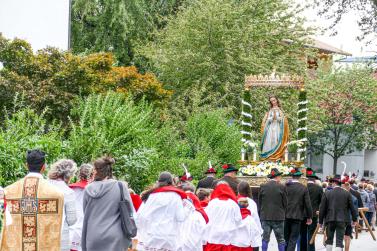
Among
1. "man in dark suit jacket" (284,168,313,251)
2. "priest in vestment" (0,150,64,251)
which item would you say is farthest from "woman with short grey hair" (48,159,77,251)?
"man in dark suit jacket" (284,168,313,251)

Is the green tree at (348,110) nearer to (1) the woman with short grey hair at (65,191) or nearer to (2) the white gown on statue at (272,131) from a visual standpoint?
(2) the white gown on statue at (272,131)

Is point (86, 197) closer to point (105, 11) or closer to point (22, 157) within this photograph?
point (22, 157)

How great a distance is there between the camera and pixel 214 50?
4094cm

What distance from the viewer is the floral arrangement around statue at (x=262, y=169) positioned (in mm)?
26938

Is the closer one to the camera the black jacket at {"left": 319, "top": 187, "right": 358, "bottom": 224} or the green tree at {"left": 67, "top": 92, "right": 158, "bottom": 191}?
the black jacket at {"left": 319, "top": 187, "right": 358, "bottom": 224}

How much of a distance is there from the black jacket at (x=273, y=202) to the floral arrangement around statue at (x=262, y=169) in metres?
7.09

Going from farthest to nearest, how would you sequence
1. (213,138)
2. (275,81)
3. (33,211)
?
(213,138) → (275,81) → (33,211)

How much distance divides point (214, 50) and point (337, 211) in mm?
21691

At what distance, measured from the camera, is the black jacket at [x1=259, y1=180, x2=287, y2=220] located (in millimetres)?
19344

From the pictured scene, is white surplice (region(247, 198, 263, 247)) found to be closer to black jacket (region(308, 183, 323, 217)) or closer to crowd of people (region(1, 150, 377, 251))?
crowd of people (region(1, 150, 377, 251))

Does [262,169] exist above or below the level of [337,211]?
above

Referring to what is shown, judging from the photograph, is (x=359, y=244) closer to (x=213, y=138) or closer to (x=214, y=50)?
(x=213, y=138)

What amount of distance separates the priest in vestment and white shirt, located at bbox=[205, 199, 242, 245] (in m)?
4.86

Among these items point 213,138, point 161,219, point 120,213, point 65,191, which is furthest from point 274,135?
point 65,191
